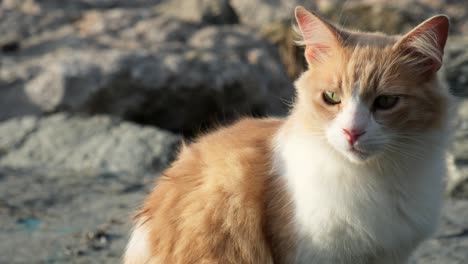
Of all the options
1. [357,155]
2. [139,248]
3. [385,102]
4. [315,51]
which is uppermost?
[315,51]

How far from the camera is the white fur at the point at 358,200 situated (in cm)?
277

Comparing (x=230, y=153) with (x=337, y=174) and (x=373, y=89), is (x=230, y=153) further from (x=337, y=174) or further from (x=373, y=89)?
(x=373, y=89)

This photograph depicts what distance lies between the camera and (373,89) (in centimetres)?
268

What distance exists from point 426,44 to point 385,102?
0.28 metres

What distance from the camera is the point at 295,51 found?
7773mm

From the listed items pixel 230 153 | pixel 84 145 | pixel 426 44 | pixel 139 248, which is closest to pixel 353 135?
pixel 426 44

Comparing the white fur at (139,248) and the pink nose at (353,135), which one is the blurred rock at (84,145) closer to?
the white fur at (139,248)

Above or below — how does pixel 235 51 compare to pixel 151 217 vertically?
below

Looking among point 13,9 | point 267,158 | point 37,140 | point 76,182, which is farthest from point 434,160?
point 13,9

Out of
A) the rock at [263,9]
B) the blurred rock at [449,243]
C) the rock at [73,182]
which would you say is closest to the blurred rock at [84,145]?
the rock at [73,182]

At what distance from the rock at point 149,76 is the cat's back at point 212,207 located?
2.73 meters

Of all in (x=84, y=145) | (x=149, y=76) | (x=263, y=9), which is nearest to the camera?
(x=84, y=145)

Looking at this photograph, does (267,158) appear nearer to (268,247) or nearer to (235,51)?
(268,247)

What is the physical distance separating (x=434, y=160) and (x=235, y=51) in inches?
159
